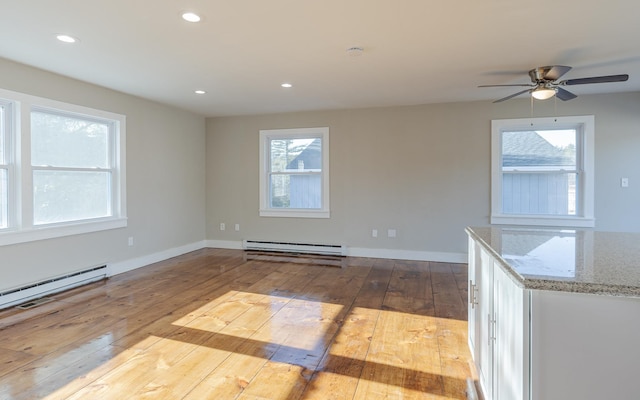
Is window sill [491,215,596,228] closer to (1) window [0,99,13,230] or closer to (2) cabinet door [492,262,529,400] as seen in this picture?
(2) cabinet door [492,262,529,400]

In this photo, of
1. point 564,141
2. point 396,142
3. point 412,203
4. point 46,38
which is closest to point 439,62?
point 396,142

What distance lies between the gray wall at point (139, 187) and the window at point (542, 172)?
16.3ft

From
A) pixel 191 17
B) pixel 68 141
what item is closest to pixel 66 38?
pixel 191 17

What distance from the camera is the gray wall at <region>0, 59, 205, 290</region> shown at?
370 centimetres

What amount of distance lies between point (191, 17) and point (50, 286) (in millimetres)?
3317

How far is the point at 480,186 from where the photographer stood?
5332 mm

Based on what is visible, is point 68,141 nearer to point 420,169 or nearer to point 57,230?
point 57,230

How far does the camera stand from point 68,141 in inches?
165

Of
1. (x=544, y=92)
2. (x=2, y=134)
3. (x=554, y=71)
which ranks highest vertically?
(x=554, y=71)

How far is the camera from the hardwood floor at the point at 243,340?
7.02 ft

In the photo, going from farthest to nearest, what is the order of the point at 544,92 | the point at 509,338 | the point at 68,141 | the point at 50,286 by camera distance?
1. the point at 68,141
2. the point at 50,286
3. the point at 544,92
4. the point at 509,338

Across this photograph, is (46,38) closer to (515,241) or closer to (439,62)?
(439,62)

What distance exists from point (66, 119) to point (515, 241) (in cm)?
479

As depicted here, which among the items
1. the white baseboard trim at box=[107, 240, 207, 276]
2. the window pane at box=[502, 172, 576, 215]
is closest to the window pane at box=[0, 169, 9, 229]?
the white baseboard trim at box=[107, 240, 207, 276]
